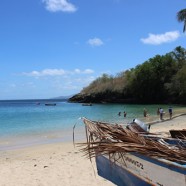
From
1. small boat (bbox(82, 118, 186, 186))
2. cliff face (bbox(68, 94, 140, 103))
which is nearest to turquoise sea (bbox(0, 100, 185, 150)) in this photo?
small boat (bbox(82, 118, 186, 186))

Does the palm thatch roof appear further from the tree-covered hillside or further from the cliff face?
the cliff face

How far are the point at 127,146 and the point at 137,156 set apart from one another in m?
0.30

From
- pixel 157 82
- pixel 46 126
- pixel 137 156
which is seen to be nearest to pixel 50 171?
pixel 137 156

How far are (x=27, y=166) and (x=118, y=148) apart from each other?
23.6ft

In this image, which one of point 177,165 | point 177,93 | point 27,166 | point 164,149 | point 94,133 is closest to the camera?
point 177,165

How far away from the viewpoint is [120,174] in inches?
254

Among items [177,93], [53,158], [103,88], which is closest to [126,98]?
[103,88]

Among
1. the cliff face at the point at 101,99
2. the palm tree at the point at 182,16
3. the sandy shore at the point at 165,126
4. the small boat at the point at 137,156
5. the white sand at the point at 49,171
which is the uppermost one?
the palm tree at the point at 182,16

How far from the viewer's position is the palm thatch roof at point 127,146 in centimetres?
486

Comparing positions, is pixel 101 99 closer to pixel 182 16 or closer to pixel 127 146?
pixel 182 16

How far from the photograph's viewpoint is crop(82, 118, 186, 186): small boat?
478cm

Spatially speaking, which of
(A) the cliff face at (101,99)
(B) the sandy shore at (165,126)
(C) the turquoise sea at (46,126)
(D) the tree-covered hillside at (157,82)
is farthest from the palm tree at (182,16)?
(A) the cliff face at (101,99)

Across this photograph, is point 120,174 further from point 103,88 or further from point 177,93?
point 103,88

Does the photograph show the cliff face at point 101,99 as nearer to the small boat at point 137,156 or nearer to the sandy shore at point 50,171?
the sandy shore at point 50,171
